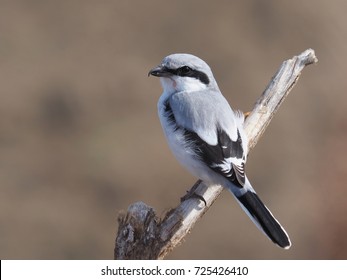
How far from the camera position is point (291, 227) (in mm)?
6727

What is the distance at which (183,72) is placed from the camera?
3.81m

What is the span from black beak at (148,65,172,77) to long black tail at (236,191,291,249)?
750 mm

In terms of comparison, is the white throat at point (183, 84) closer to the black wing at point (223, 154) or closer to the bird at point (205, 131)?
the bird at point (205, 131)

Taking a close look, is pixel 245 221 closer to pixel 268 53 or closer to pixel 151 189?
pixel 151 189

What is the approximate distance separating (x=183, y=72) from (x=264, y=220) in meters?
0.92

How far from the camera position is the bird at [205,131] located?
3457mm

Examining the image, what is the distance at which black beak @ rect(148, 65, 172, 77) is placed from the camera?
12.4 ft

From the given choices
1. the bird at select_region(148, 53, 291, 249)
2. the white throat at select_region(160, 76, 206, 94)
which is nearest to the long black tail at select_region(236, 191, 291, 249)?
the bird at select_region(148, 53, 291, 249)

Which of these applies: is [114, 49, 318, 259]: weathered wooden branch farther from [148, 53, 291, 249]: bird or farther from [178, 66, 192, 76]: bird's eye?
[178, 66, 192, 76]: bird's eye

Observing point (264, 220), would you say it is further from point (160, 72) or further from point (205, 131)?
point (160, 72)

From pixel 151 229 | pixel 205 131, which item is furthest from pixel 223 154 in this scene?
pixel 151 229

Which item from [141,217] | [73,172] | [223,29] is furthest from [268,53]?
[141,217]

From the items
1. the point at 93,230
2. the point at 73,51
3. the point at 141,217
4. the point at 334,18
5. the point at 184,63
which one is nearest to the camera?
the point at 141,217

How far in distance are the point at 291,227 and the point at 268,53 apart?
7.39ft
